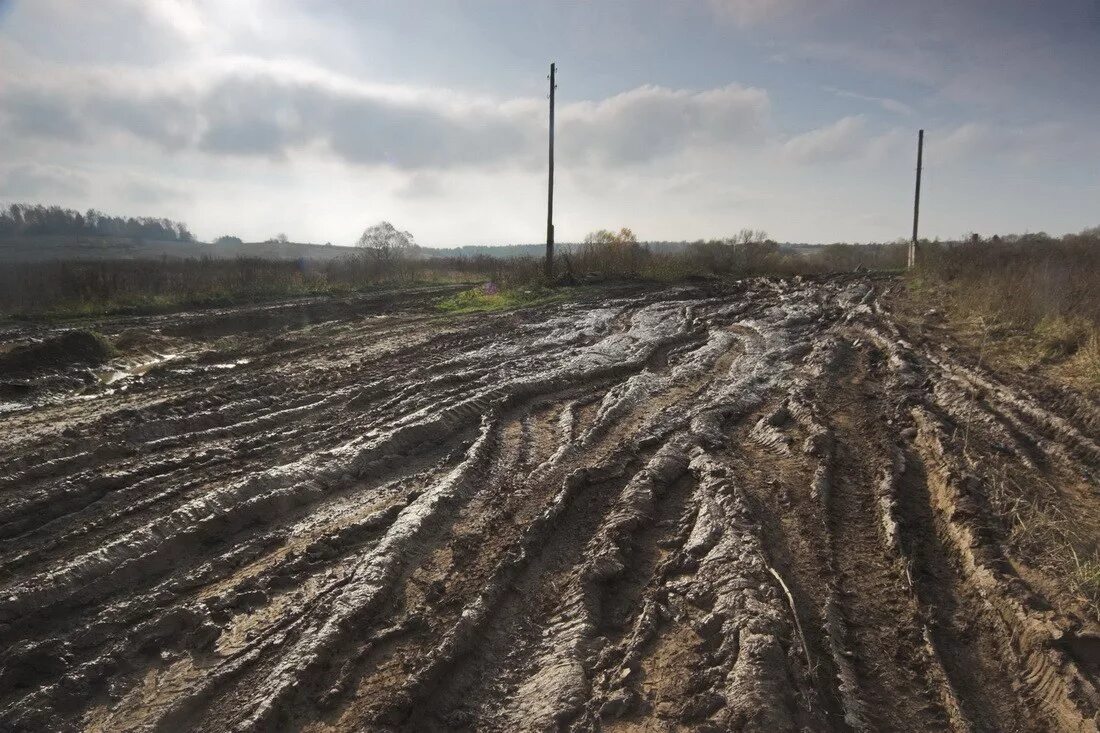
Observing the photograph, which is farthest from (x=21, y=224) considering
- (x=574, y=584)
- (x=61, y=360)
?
(x=574, y=584)

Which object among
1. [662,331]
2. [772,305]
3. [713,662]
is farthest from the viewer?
[772,305]

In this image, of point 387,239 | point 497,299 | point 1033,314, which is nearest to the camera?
point 1033,314

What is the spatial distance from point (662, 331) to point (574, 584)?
8.33 m

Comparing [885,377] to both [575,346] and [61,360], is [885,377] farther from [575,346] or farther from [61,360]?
[61,360]

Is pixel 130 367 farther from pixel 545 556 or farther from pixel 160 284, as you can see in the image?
pixel 160 284

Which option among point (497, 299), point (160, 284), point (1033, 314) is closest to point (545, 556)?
point (1033, 314)

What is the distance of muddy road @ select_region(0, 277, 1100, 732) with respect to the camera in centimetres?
258

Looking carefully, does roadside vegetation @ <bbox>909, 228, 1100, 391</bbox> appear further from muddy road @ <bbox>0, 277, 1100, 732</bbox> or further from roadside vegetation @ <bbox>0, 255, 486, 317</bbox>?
roadside vegetation @ <bbox>0, 255, 486, 317</bbox>

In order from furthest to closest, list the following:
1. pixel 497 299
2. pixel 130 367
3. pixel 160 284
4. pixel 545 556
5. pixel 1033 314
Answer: pixel 497 299, pixel 160 284, pixel 1033 314, pixel 130 367, pixel 545 556

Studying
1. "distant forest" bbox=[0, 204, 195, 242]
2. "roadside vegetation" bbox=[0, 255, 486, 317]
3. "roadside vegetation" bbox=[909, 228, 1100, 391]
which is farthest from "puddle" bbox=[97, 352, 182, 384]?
"distant forest" bbox=[0, 204, 195, 242]

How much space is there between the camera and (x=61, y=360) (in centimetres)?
813

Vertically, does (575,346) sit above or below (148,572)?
above

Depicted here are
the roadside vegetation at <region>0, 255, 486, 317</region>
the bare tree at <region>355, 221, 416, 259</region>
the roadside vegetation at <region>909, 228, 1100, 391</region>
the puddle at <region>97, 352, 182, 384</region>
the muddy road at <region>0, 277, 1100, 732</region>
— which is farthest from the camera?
the bare tree at <region>355, 221, 416, 259</region>

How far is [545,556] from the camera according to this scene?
12.0 feet
